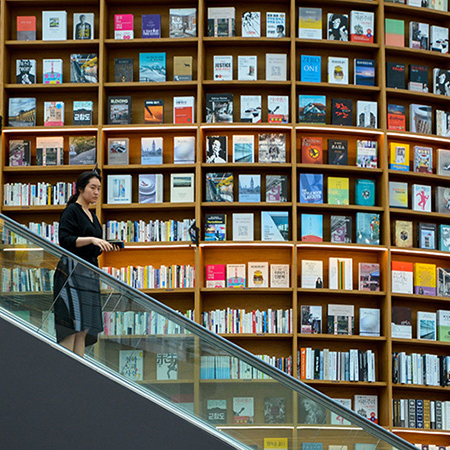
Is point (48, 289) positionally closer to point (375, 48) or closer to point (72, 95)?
point (72, 95)

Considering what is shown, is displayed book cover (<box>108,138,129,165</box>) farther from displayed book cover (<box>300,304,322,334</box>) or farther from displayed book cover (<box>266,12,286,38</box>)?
displayed book cover (<box>300,304,322,334</box>)

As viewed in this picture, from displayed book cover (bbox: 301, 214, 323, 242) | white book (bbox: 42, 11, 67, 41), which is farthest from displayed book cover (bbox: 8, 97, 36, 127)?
displayed book cover (bbox: 301, 214, 323, 242)

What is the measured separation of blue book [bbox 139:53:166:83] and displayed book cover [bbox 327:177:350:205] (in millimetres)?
1642

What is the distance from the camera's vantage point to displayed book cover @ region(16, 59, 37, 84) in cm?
650

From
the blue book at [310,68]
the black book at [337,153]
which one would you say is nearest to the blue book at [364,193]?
the black book at [337,153]

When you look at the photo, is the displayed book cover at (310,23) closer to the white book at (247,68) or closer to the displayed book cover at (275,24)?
the displayed book cover at (275,24)

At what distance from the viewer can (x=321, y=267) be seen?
6.14m

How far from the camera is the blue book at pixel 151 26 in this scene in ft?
21.3

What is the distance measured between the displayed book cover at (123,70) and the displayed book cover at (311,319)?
2.39 metres

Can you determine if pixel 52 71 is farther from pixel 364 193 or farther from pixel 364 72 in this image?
pixel 364 193

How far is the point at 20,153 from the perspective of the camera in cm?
639

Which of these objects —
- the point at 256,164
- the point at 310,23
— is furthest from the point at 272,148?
the point at 310,23

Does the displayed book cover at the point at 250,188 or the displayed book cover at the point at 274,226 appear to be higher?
the displayed book cover at the point at 250,188

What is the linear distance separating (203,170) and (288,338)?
1524 mm
